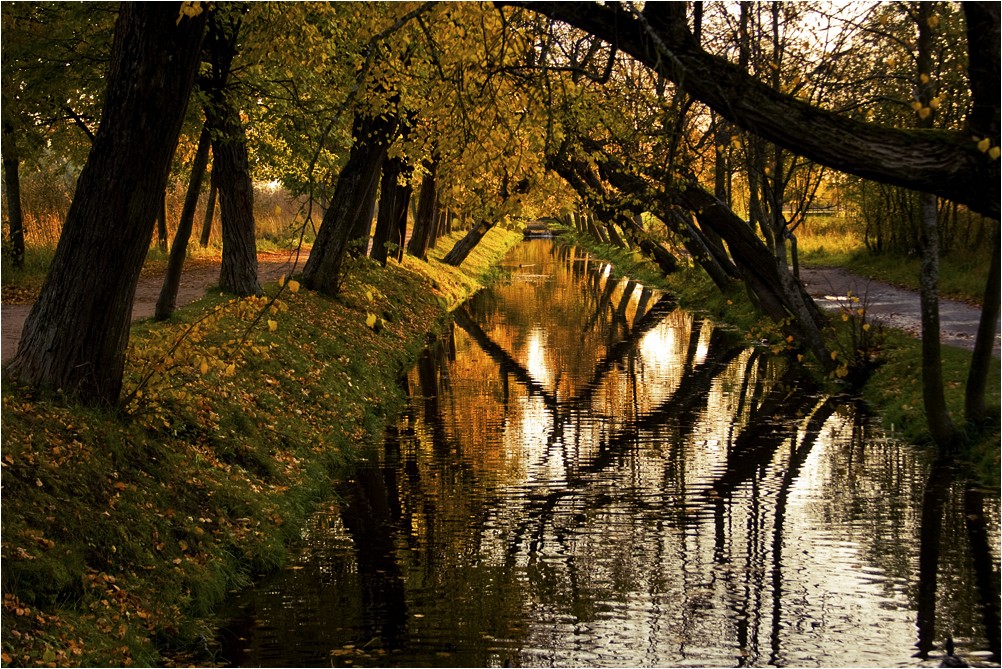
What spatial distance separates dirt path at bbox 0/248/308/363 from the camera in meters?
15.7

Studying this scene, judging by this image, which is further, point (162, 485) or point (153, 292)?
point (153, 292)

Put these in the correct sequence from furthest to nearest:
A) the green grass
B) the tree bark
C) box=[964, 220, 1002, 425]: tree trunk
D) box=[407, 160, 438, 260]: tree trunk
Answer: box=[407, 160, 438, 260]: tree trunk
the green grass
box=[964, 220, 1002, 425]: tree trunk
the tree bark

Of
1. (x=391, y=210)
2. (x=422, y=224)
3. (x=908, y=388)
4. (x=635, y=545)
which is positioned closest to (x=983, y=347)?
(x=908, y=388)

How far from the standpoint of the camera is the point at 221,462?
1074cm

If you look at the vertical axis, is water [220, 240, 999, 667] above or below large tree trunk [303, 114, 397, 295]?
below

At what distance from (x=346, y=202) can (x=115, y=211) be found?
11.1 m

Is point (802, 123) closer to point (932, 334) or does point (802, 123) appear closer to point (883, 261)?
point (932, 334)

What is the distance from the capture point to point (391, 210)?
27.1 metres

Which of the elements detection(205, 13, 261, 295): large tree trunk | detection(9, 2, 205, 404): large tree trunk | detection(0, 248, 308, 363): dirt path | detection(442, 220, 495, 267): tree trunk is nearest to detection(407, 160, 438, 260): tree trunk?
detection(442, 220, 495, 267): tree trunk

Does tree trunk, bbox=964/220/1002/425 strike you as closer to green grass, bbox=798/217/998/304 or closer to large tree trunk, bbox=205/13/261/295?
large tree trunk, bbox=205/13/261/295

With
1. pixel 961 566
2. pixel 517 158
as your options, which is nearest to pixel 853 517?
pixel 961 566

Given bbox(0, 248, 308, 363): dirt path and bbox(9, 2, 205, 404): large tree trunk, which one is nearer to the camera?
bbox(9, 2, 205, 404): large tree trunk

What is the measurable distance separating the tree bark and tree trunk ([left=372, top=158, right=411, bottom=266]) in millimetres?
16290

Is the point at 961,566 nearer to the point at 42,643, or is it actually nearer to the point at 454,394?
the point at 42,643
